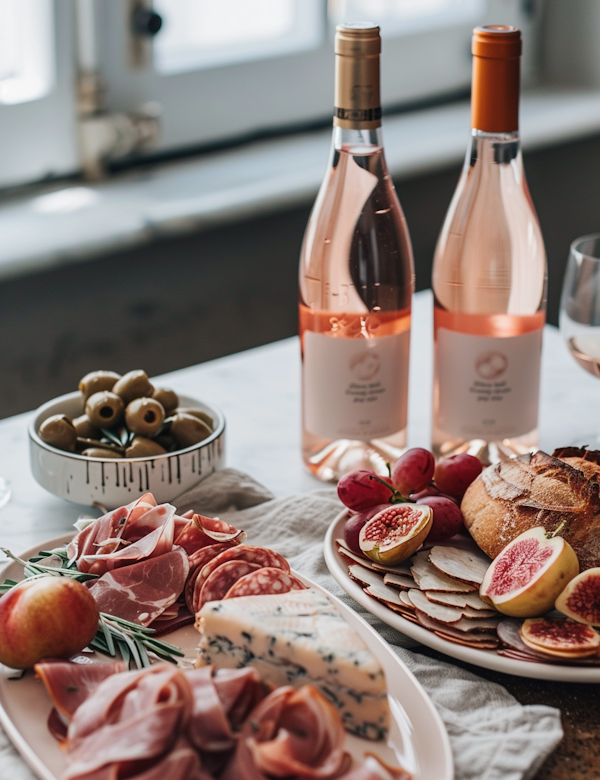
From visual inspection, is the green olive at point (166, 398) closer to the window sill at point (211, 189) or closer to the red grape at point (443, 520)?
the red grape at point (443, 520)

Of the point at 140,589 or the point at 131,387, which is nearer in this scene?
the point at 140,589

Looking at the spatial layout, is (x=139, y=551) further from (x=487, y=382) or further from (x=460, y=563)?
(x=487, y=382)

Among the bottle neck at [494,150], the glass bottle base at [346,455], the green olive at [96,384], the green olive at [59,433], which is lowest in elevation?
the glass bottle base at [346,455]

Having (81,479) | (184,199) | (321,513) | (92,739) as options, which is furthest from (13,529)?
(184,199)

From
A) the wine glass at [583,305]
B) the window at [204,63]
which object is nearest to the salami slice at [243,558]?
the wine glass at [583,305]

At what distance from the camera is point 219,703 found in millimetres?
498

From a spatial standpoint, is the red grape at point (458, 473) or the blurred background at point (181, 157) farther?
the blurred background at point (181, 157)

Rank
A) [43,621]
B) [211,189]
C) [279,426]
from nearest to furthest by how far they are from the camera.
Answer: [43,621] → [279,426] → [211,189]

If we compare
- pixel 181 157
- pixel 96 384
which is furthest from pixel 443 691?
pixel 181 157

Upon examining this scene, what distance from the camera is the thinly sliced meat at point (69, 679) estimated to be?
567 millimetres

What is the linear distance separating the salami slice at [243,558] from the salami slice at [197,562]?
1 cm

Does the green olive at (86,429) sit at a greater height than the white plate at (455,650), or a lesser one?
greater

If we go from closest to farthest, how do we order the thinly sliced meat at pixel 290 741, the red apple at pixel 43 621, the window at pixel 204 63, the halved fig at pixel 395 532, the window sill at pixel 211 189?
the thinly sliced meat at pixel 290 741
the red apple at pixel 43 621
the halved fig at pixel 395 532
the window sill at pixel 211 189
the window at pixel 204 63

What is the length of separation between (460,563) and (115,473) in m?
0.31
